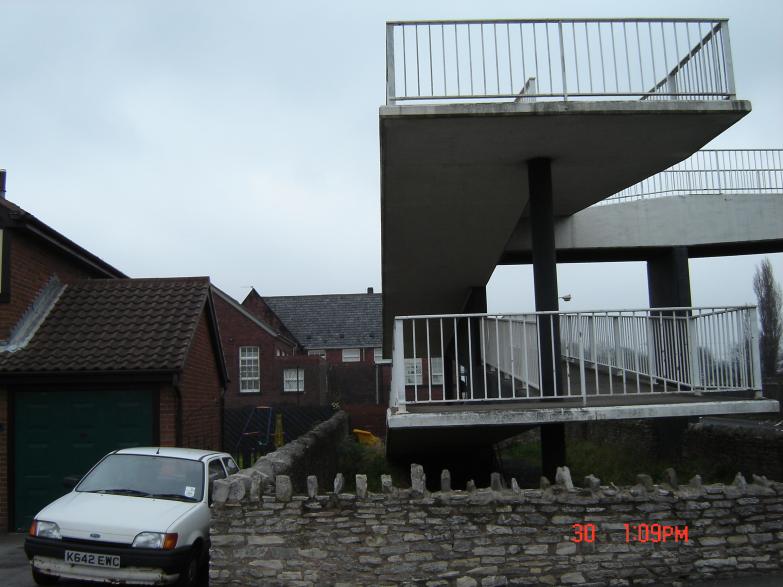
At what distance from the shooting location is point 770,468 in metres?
13.0

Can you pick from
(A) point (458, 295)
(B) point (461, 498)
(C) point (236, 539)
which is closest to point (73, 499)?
(C) point (236, 539)

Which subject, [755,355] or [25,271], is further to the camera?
[25,271]

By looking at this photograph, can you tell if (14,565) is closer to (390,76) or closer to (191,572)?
(191,572)

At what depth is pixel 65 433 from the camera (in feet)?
37.9

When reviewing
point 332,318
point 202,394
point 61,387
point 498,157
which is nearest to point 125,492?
point 61,387

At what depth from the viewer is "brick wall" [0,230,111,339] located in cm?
1162

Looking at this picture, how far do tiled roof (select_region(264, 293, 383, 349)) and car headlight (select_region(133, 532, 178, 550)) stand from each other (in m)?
39.1

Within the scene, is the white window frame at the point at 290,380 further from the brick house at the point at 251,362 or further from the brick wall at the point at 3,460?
the brick wall at the point at 3,460

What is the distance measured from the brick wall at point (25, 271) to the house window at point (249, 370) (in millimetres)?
24812

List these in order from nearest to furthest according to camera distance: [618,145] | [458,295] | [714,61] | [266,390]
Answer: [714,61]
[618,145]
[458,295]
[266,390]

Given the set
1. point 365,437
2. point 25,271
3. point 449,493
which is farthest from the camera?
point 365,437

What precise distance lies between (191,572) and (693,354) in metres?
6.12

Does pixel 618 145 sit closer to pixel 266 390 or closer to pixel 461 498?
pixel 461 498

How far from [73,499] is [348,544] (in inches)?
127
